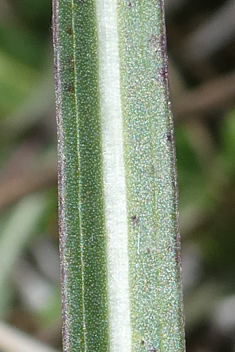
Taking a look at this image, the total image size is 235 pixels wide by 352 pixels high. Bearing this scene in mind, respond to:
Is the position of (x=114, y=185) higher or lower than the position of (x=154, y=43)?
lower

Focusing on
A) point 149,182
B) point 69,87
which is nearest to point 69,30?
point 69,87

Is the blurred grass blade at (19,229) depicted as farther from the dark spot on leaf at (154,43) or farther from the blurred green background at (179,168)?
the dark spot on leaf at (154,43)

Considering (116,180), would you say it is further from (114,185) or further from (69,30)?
(69,30)

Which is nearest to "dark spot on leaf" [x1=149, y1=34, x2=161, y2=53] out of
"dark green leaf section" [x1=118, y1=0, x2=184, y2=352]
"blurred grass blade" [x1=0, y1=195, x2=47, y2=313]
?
"dark green leaf section" [x1=118, y1=0, x2=184, y2=352]

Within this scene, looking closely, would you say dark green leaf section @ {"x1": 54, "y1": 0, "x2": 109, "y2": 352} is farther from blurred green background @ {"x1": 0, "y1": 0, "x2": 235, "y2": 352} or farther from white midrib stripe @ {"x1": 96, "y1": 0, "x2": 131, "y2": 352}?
blurred green background @ {"x1": 0, "y1": 0, "x2": 235, "y2": 352}

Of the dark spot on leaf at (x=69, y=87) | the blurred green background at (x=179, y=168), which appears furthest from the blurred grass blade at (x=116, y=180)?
the blurred green background at (x=179, y=168)

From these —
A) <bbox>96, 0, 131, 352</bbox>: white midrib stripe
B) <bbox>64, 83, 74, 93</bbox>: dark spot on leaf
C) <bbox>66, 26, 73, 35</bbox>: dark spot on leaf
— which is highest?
<bbox>66, 26, 73, 35</bbox>: dark spot on leaf

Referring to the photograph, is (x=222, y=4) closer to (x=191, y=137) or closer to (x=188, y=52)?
(x=188, y=52)
